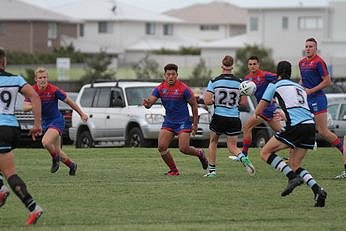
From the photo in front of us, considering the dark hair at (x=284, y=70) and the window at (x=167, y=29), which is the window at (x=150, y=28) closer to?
the window at (x=167, y=29)

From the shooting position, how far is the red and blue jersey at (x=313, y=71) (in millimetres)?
18297

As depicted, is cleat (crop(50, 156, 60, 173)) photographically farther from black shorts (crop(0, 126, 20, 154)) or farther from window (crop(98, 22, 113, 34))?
window (crop(98, 22, 113, 34))

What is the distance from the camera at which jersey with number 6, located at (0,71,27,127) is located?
1304 centimetres

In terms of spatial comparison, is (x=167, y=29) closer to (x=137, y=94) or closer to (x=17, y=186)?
(x=137, y=94)

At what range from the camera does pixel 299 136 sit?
14797mm

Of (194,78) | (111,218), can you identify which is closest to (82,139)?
(111,218)

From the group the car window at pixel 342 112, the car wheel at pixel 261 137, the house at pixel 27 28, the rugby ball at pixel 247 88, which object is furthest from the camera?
the house at pixel 27 28

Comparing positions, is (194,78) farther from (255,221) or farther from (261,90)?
(255,221)

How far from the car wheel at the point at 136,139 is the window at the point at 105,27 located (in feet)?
270

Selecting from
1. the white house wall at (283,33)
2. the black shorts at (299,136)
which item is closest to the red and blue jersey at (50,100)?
the black shorts at (299,136)

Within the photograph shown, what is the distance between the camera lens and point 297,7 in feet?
328

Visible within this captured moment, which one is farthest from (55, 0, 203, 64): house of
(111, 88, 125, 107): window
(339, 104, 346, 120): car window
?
(111, 88, 125, 107): window

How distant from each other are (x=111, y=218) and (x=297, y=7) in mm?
88153

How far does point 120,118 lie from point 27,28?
6481 cm
